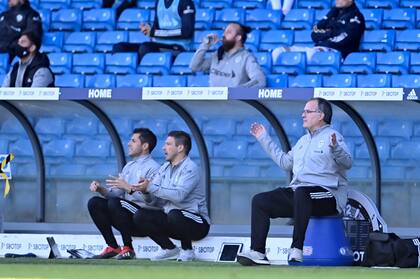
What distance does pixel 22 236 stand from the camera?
12.6m

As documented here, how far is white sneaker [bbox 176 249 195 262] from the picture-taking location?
11547 millimetres

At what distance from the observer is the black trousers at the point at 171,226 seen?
11.4 meters

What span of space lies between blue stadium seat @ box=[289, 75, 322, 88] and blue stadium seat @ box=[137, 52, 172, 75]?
180 centimetres

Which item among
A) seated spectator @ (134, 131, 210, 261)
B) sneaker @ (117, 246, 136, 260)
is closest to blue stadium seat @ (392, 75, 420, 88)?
seated spectator @ (134, 131, 210, 261)

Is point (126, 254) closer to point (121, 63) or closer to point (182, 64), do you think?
point (182, 64)

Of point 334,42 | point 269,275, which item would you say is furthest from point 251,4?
point 269,275

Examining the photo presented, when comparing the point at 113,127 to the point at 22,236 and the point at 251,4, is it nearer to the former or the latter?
the point at 22,236

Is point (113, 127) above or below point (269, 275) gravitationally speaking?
above

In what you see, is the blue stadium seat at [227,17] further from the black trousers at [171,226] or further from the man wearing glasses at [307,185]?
the man wearing glasses at [307,185]

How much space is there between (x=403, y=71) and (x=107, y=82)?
370 centimetres

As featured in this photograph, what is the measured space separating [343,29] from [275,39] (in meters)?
1.20

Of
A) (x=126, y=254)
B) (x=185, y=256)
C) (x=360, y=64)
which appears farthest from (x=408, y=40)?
Result: (x=126, y=254)

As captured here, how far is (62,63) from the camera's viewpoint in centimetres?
1611

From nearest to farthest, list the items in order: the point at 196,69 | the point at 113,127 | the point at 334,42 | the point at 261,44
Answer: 1. the point at 113,127
2. the point at 196,69
3. the point at 334,42
4. the point at 261,44
